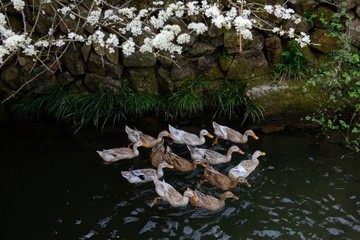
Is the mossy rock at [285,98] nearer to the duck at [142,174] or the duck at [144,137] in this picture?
the duck at [144,137]

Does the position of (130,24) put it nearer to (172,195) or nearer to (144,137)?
(144,137)

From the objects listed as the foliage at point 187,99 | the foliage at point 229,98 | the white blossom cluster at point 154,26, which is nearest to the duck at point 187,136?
the foliage at point 187,99

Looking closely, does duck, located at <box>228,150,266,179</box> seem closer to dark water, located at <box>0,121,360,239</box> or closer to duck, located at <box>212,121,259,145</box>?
dark water, located at <box>0,121,360,239</box>

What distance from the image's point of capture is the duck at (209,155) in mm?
9484

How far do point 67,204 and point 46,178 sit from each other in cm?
96

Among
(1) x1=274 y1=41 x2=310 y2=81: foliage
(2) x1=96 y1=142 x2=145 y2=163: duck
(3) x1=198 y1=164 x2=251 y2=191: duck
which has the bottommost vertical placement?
(3) x1=198 y1=164 x2=251 y2=191: duck

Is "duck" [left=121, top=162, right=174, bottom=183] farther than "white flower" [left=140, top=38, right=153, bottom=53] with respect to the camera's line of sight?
Yes

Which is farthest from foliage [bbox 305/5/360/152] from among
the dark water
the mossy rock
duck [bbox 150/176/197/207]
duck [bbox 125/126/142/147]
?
duck [bbox 125/126/142/147]

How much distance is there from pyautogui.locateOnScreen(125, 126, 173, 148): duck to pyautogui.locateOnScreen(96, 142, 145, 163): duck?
0.66ft

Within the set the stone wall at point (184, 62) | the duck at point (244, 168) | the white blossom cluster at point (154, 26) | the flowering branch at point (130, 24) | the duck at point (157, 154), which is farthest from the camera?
the stone wall at point (184, 62)

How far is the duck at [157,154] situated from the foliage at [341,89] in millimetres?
2943

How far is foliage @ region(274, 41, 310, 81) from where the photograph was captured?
10656mm

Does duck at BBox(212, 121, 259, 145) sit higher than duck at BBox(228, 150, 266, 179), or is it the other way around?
duck at BBox(212, 121, 259, 145)

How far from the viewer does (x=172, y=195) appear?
27.6 feet
